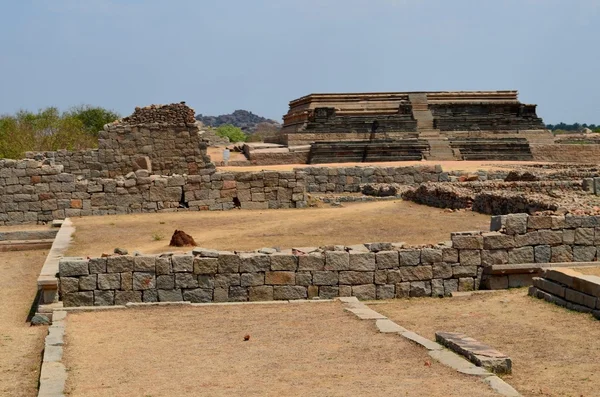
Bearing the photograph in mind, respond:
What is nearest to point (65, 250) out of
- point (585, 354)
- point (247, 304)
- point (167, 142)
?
point (247, 304)

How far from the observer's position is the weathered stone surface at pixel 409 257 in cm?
1148

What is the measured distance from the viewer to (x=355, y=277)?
11383 millimetres

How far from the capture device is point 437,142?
40.1 meters

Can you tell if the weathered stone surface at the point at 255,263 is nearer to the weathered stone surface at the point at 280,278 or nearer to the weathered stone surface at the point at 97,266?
the weathered stone surface at the point at 280,278

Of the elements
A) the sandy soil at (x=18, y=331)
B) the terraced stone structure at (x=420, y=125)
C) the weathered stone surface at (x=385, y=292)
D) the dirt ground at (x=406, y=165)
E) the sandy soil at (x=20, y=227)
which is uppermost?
the terraced stone structure at (x=420, y=125)

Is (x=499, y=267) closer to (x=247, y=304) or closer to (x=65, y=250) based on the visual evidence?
(x=247, y=304)

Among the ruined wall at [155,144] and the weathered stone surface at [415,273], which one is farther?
the ruined wall at [155,144]

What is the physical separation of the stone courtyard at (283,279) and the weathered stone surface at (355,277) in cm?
3

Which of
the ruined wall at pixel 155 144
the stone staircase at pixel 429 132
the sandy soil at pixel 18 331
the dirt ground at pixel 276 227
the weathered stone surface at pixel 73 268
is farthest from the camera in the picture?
the stone staircase at pixel 429 132

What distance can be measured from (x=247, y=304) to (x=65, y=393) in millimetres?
4209

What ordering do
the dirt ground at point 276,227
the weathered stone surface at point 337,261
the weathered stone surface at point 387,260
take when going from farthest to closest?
the dirt ground at point 276,227, the weathered stone surface at point 387,260, the weathered stone surface at point 337,261

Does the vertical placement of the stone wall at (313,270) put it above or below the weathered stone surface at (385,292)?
above

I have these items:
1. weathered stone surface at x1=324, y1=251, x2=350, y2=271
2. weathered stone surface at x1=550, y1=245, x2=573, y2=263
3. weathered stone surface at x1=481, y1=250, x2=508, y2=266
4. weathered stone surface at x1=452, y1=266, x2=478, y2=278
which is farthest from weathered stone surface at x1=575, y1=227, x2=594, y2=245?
weathered stone surface at x1=324, y1=251, x2=350, y2=271

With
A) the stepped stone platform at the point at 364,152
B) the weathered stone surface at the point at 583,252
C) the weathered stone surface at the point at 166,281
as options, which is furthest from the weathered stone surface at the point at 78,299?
the stepped stone platform at the point at 364,152
